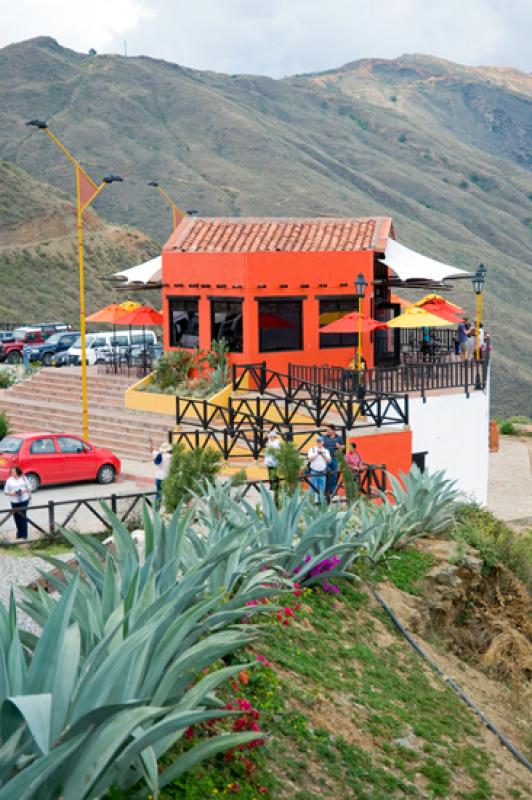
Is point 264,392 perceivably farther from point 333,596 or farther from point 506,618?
point 333,596

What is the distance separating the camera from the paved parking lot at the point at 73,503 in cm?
1628

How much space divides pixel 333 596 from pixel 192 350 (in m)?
17.9

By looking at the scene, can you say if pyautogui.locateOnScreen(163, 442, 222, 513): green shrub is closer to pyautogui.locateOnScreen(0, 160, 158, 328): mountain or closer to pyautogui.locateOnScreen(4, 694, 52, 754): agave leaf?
pyautogui.locateOnScreen(4, 694, 52, 754): agave leaf

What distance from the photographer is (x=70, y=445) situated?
21328 mm

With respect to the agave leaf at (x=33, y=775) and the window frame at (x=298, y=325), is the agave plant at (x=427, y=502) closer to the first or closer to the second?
the agave leaf at (x=33, y=775)

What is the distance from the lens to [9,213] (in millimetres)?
76812

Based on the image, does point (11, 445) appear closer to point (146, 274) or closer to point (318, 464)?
point (318, 464)

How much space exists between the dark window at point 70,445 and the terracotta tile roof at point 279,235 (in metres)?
8.22

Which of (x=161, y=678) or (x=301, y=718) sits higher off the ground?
(x=161, y=678)

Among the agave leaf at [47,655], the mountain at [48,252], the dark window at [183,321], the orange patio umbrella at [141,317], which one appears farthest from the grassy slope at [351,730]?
the mountain at [48,252]

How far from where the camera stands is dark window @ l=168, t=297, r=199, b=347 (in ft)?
94.5

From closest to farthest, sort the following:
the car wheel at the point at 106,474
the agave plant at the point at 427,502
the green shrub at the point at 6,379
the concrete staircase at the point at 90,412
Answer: the agave plant at the point at 427,502, the car wheel at the point at 106,474, the concrete staircase at the point at 90,412, the green shrub at the point at 6,379

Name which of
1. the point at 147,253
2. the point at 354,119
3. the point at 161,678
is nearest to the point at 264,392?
the point at 161,678

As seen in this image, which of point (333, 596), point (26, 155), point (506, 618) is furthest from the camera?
point (26, 155)
